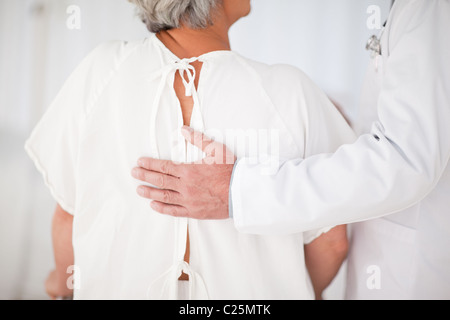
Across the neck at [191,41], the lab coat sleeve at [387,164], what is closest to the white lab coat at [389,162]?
the lab coat sleeve at [387,164]

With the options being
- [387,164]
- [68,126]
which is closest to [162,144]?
[68,126]

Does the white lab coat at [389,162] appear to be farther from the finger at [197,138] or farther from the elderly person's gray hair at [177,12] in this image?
the elderly person's gray hair at [177,12]

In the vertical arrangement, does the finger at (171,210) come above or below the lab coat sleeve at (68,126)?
below

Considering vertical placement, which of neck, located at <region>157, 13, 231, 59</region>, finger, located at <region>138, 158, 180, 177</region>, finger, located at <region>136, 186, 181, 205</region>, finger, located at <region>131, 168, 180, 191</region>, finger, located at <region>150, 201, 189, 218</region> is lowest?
finger, located at <region>150, 201, 189, 218</region>

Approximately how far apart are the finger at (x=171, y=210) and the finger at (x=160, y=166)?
0.07 metres

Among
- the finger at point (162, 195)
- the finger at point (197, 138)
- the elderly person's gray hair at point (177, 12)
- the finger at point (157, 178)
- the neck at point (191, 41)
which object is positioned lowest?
the finger at point (162, 195)

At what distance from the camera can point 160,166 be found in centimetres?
78

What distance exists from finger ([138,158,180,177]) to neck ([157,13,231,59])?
0.80ft

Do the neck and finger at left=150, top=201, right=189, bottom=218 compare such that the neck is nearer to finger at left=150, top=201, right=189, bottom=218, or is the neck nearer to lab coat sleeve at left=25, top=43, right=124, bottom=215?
lab coat sleeve at left=25, top=43, right=124, bottom=215

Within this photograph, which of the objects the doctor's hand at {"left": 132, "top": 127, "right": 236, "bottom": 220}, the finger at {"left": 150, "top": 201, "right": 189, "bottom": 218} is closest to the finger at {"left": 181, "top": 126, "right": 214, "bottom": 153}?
→ the doctor's hand at {"left": 132, "top": 127, "right": 236, "bottom": 220}

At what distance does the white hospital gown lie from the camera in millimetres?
796

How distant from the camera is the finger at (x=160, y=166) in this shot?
2.56 feet

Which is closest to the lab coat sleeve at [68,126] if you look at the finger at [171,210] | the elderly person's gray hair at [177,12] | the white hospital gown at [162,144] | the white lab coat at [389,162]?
the white hospital gown at [162,144]

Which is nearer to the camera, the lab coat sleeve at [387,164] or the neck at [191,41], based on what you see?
the lab coat sleeve at [387,164]
